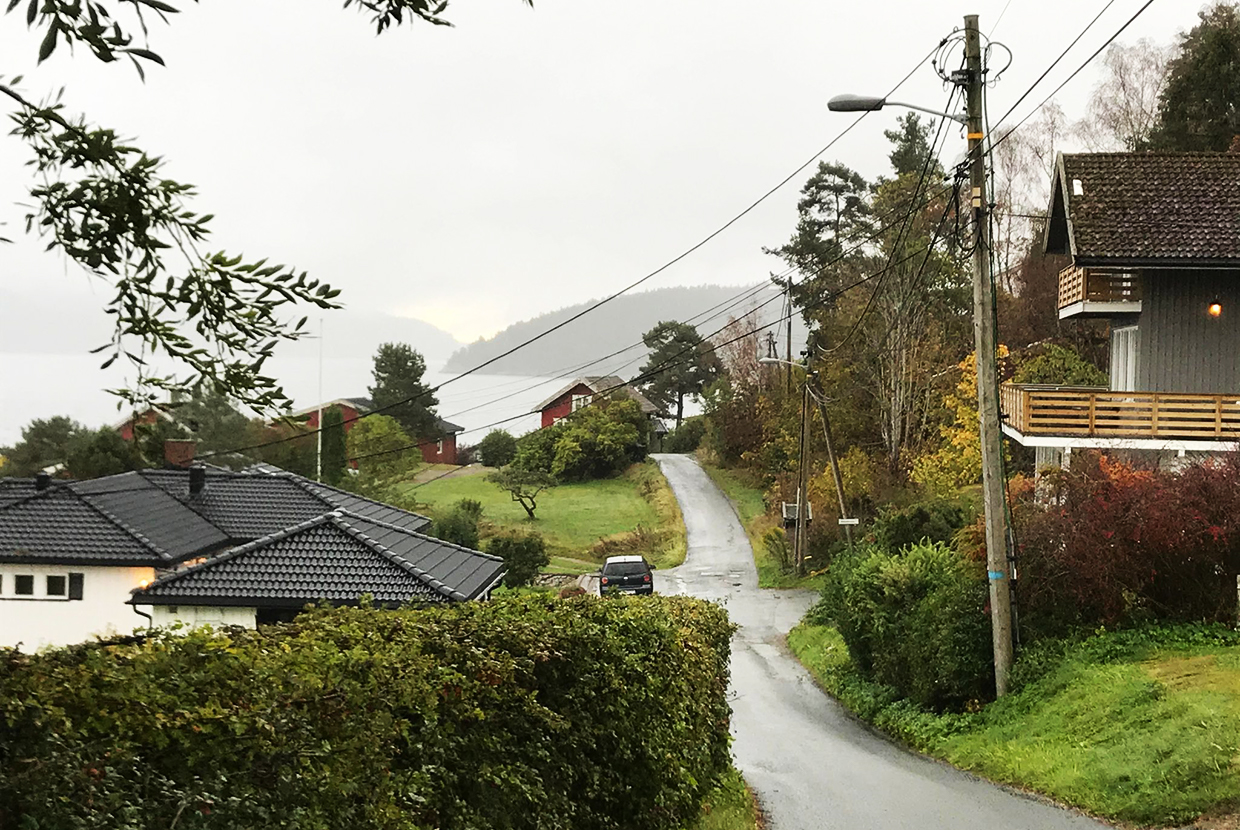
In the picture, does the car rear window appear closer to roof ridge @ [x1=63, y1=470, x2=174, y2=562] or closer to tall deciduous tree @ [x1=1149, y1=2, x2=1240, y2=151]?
roof ridge @ [x1=63, y1=470, x2=174, y2=562]

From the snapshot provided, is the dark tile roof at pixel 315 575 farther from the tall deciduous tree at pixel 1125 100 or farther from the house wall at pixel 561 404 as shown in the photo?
the house wall at pixel 561 404

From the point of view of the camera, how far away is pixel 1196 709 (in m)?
→ 12.5

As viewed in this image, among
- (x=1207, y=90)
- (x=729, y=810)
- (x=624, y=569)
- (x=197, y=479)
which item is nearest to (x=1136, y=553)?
(x=729, y=810)

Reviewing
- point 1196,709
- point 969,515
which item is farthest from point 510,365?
point 1196,709

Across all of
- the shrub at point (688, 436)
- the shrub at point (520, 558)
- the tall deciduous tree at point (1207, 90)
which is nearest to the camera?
the shrub at point (520, 558)

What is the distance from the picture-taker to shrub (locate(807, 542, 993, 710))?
57.9 ft

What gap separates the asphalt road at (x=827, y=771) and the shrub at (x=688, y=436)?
47.0 m

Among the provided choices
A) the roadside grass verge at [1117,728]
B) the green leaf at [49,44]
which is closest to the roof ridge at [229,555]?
the roadside grass verge at [1117,728]

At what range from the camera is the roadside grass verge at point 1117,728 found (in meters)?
11.2

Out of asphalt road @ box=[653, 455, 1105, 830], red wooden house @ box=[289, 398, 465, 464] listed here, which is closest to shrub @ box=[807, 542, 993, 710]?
asphalt road @ box=[653, 455, 1105, 830]

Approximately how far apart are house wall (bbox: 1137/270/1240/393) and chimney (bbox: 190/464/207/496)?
892 inches

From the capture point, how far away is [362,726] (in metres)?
4.47

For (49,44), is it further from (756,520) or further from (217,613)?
(756,520)

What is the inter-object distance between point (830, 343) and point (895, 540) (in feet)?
97.6
